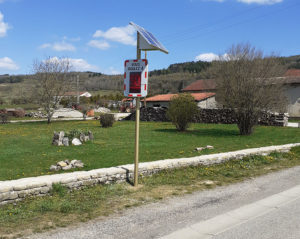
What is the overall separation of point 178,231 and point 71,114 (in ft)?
138

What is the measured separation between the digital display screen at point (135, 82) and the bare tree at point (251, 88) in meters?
12.6

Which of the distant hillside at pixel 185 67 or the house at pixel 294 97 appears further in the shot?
the distant hillside at pixel 185 67

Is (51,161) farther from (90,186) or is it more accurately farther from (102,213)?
(102,213)

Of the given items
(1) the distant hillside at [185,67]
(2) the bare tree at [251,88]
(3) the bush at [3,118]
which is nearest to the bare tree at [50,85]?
(3) the bush at [3,118]

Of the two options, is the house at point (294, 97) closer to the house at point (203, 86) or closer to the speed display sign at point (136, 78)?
the house at point (203, 86)

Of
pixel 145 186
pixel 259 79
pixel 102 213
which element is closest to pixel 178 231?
pixel 102 213

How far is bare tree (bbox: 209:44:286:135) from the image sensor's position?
666 inches

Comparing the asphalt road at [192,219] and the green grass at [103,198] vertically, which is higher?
the asphalt road at [192,219]

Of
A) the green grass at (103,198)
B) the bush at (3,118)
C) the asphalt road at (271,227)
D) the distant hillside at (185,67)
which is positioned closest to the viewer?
the asphalt road at (271,227)

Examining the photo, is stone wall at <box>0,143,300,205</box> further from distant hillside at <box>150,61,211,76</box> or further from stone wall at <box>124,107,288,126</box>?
distant hillside at <box>150,61,211,76</box>

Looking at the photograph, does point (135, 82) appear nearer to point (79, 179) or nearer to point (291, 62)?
point (79, 179)

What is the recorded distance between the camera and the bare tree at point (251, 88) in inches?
666

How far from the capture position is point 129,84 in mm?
6027

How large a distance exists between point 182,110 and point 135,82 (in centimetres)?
1411
